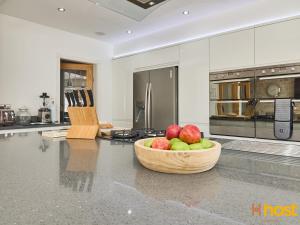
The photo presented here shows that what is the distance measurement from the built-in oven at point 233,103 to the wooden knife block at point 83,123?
1.76m

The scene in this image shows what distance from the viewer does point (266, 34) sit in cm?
233

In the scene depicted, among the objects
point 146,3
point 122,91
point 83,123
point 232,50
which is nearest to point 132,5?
point 146,3

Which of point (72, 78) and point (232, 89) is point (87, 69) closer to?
point (72, 78)

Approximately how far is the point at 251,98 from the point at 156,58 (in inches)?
60.7

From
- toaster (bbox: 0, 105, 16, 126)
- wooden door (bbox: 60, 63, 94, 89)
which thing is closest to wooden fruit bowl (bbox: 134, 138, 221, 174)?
toaster (bbox: 0, 105, 16, 126)

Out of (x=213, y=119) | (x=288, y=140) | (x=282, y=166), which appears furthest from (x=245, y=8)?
(x=282, y=166)

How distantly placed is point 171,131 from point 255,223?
0.46m

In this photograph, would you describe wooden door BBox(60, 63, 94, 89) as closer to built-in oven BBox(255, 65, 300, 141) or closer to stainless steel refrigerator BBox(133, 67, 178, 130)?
stainless steel refrigerator BBox(133, 67, 178, 130)

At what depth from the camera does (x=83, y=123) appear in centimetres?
147

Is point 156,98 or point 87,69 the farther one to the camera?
point 87,69

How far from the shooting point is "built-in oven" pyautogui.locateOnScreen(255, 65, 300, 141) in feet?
7.15

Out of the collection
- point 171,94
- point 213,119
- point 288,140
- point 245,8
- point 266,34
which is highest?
point 245,8

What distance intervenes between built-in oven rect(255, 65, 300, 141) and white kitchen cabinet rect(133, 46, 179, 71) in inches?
46.6

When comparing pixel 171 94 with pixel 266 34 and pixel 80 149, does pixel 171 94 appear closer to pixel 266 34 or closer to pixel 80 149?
pixel 266 34
